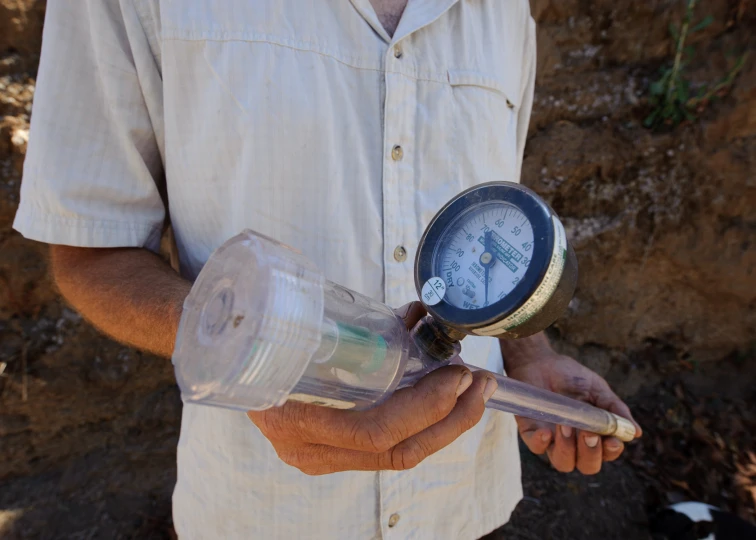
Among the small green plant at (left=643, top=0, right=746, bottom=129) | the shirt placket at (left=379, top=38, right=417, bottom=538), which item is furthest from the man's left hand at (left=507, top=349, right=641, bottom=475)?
the small green plant at (left=643, top=0, right=746, bottom=129)

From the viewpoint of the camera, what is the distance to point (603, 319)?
3008mm

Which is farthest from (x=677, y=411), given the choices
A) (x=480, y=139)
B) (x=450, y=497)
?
(x=480, y=139)

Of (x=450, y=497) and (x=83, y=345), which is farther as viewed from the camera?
(x=83, y=345)

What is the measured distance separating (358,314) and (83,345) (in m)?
2.03

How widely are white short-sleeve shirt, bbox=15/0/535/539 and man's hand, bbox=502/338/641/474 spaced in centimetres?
27

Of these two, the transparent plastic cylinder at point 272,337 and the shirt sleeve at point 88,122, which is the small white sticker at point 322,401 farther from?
the shirt sleeve at point 88,122

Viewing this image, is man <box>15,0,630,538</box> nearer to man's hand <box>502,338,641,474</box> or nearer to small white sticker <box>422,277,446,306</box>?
small white sticker <box>422,277,446,306</box>

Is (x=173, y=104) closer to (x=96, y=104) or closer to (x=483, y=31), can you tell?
(x=96, y=104)

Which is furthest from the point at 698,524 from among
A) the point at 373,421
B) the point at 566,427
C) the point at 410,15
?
the point at 410,15

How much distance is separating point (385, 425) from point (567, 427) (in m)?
0.76

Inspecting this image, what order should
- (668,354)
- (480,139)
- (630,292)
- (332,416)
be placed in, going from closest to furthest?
(332,416) → (480,139) → (630,292) → (668,354)

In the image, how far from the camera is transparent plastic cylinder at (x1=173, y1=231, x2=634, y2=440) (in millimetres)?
604

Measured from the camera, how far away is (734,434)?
300cm

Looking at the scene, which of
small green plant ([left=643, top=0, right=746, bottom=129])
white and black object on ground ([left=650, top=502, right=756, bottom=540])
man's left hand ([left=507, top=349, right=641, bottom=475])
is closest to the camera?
man's left hand ([left=507, top=349, right=641, bottom=475])
